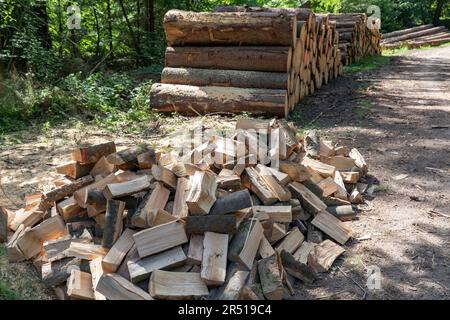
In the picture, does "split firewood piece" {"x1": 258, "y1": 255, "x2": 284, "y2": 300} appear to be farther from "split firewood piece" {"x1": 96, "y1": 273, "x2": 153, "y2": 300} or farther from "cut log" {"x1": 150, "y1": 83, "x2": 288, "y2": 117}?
"cut log" {"x1": 150, "y1": 83, "x2": 288, "y2": 117}

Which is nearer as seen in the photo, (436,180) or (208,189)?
(208,189)

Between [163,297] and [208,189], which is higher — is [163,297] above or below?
below

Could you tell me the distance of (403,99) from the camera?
8.74 m

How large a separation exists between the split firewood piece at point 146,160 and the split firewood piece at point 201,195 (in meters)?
0.54

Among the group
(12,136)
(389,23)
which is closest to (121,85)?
(12,136)

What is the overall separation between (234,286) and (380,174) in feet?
→ 8.67

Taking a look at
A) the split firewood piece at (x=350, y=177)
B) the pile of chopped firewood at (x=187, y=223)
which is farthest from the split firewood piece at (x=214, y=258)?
the split firewood piece at (x=350, y=177)

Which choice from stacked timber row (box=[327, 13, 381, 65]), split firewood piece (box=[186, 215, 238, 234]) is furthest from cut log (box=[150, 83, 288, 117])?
stacked timber row (box=[327, 13, 381, 65])

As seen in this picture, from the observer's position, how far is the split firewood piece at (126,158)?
150 inches

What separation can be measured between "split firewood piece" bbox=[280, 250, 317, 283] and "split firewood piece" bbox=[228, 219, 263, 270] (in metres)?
0.23

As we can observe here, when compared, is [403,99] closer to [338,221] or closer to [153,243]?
[338,221]

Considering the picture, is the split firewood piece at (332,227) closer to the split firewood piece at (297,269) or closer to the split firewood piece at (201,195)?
the split firewood piece at (297,269)

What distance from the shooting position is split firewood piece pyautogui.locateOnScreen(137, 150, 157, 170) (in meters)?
3.83
